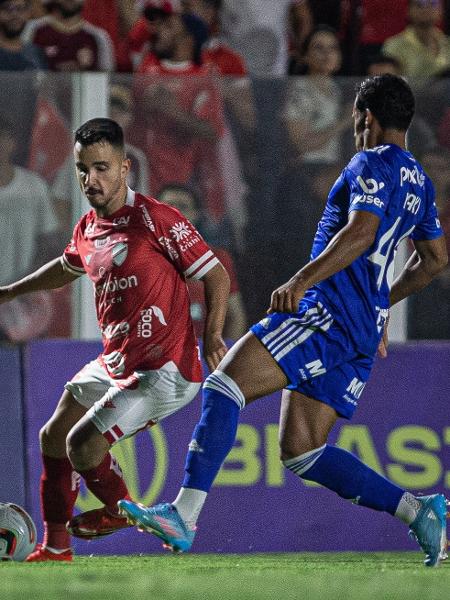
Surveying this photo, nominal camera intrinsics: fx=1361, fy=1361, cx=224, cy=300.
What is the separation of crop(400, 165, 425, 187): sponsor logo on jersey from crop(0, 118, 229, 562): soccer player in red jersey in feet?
3.11

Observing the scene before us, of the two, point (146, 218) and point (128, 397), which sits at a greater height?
point (146, 218)

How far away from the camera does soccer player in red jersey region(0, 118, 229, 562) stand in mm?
5523

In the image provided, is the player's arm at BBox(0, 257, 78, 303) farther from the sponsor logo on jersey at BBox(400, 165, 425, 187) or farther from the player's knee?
the sponsor logo on jersey at BBox(400, 165, 425, 187)

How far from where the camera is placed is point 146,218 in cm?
570

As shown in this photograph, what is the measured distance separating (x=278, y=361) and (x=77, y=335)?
2721mm

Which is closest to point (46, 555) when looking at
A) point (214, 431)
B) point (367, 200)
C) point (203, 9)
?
point (214, 431)

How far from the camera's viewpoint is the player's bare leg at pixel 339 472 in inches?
204

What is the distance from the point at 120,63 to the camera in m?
9.80

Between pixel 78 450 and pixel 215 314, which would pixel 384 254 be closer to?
pixel 215 314

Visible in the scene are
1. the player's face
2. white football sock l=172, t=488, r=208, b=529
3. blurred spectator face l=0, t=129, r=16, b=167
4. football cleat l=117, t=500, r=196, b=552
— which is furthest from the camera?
Answer: blurred spectator face l=0, t=129, r=16, b=167

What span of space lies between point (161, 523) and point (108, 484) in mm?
1182

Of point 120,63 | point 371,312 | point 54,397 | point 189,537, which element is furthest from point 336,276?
point 120,63

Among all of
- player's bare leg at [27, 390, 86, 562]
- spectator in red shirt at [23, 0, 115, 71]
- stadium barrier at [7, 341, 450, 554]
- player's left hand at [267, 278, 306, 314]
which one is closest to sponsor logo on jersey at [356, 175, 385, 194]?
player's left hand at [267, 278, 306, 314]

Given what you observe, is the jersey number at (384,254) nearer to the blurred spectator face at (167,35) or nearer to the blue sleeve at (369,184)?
the blue sleeve at (369,184)
